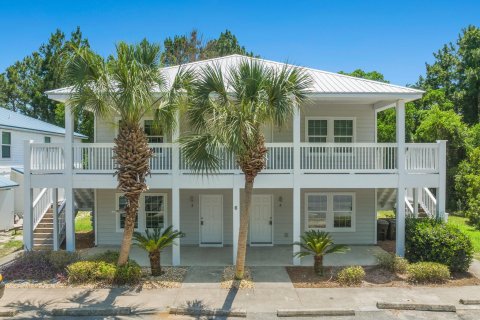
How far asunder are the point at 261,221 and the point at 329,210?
3.10 m

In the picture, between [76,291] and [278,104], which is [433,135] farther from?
[76,291]

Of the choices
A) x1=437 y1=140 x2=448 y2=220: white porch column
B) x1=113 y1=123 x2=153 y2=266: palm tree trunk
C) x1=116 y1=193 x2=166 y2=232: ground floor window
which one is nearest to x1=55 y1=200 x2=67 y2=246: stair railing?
x1=116 y1=193 x2=166 y2=232: ground floor window

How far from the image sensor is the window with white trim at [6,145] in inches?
856

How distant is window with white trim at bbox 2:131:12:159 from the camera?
21.7 metres

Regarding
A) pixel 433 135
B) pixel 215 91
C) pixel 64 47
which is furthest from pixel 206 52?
pixel 215 91

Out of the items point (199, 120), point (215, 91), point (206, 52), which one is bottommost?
point (199, 120)

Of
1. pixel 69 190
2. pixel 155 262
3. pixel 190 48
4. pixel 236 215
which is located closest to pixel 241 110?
pixel 236 215

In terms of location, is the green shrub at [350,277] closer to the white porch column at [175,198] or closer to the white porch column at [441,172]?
the white porch column at [441,172]

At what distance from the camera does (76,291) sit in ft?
35.1

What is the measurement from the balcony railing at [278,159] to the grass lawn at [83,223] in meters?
7.05

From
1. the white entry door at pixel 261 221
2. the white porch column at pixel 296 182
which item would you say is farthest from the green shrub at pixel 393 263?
the white entry door at pixel 261 221

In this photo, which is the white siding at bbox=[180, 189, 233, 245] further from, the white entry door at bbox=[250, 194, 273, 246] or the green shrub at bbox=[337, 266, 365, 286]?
the green shrub at bbox=[337, 266, 365, 286]

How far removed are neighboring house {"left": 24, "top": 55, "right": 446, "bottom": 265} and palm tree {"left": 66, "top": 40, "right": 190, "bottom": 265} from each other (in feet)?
2.95

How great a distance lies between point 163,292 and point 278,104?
6.24 metres
